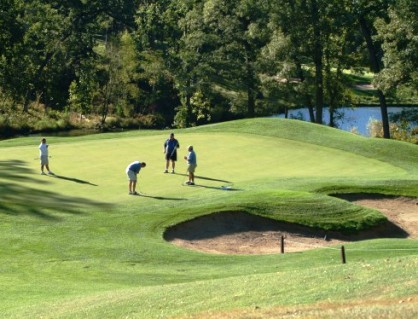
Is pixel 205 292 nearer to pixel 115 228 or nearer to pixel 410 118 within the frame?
pixel 115 228

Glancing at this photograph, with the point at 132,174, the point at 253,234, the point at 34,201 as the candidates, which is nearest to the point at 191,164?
the point at 132,174

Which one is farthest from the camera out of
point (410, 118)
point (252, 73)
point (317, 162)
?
point (252, 73)

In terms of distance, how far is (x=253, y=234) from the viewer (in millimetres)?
29562

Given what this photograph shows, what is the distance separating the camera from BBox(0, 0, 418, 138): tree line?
63719 millimetres

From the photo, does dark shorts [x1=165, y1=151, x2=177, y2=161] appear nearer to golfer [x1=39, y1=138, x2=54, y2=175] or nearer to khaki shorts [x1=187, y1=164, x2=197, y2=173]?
khaki shorts [x1=187, y1=164, x2=197, y2=173]

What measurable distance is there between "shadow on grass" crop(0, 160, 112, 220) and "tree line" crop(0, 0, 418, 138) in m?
31.8

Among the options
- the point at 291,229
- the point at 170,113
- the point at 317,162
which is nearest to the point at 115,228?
the point at 291,229

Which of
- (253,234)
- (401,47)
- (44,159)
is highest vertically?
(401,47)

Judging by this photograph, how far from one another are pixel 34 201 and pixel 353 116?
61.2m

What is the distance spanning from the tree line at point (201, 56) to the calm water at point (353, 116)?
2295 millimetres

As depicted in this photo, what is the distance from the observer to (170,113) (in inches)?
3501

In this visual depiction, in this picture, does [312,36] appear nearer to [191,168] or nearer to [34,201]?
[191,168]

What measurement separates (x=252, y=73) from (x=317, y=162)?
3516 cm

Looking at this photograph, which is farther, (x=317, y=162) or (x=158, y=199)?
(x=317, y=162)
